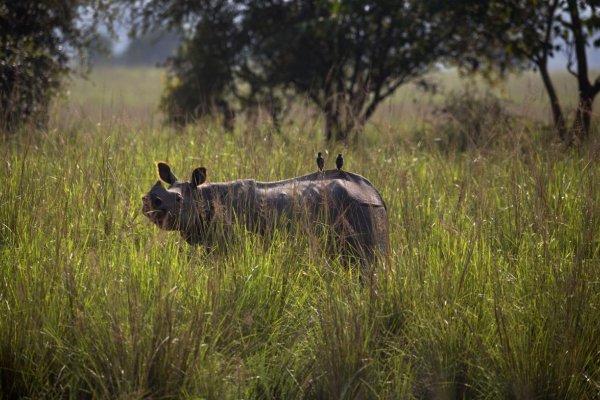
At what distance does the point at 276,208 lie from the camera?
489 cm

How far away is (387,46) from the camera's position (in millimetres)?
11680

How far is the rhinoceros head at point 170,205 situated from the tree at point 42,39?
4.83m

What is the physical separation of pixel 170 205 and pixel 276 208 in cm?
66

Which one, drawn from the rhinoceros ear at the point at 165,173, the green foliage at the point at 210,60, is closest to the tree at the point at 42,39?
the green foliage at the point at 210,60

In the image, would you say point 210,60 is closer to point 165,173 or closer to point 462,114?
point 462,114

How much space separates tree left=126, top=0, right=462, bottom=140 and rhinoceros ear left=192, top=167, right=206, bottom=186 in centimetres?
660

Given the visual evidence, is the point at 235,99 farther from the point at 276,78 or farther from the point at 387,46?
the point at 387,46

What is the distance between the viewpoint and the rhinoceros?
471 cm

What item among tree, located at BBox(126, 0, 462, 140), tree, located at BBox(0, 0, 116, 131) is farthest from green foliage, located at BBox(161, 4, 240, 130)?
tree, located at BBox(0, 0, 116, 131)

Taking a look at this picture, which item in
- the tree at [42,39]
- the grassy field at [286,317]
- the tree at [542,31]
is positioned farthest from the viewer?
the tree at [542,31]

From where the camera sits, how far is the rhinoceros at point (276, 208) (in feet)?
15.5

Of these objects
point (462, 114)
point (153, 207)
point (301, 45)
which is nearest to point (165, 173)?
point (153, 207)

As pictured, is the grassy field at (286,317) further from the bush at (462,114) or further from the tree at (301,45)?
the tree at (301,45)

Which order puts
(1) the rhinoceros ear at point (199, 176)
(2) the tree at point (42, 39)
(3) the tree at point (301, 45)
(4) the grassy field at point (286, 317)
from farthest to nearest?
1. (3) the tree at point (301, 45)
2. (2) the tree at point (42, 39)
3. (1) the rhinoceros ear at point (199, 176)
4. (4) the grassy field at point (286, 317)
